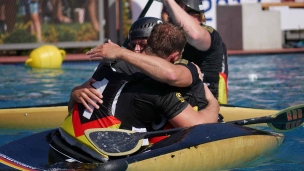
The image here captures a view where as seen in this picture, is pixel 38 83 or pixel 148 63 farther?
pixel 38 83

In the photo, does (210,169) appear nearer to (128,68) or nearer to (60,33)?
(128,68)

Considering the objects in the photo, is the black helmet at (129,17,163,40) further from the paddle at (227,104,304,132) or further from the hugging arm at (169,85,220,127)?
the paddle at (227,104,304,132)

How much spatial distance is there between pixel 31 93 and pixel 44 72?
2100 mm

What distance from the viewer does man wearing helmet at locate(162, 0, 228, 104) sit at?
5609 mm

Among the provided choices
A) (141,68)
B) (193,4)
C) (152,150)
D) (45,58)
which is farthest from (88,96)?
(45,58)

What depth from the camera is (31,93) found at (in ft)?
30.9

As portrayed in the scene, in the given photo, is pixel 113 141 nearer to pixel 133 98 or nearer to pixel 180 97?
pixel 133 98

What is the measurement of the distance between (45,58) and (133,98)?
303 inches

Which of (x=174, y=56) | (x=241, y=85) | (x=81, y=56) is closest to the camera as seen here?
(x=174, y=56)

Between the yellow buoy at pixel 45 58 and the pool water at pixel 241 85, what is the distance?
0.12 m

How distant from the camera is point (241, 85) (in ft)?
32.6

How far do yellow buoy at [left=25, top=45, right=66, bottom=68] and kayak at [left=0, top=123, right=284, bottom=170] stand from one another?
6976mm

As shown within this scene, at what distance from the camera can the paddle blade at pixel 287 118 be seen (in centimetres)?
536

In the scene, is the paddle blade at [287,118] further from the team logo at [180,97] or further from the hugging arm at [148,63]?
the hugging arm at [148,63]
